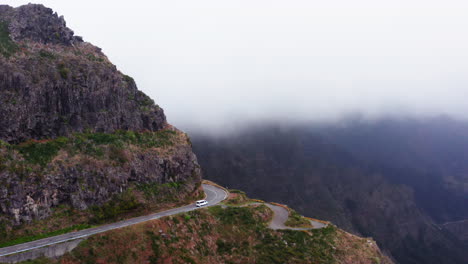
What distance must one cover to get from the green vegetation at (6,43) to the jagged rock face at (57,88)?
840mm

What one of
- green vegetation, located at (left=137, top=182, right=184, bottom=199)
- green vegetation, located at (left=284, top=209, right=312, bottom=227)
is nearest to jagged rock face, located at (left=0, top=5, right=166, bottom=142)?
green vegetation, located at (left=137, top=182, right=184, bottom=199)

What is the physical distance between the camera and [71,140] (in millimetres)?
47094

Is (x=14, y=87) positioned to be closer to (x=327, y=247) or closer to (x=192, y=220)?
(x=192, y=220)

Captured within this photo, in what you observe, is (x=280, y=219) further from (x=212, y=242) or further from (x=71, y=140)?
(x=71, y=140)

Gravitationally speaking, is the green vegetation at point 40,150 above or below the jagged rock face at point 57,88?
below

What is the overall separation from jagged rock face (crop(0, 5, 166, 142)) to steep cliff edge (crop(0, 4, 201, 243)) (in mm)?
151

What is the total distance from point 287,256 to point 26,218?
38073mm

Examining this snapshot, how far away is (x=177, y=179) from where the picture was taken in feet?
191

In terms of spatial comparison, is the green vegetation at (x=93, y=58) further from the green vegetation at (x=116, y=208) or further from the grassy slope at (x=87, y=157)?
the green vegetation at (x=116, y=208)

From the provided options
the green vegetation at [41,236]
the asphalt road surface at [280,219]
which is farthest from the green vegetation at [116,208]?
the asphalt road surface at [280,219]

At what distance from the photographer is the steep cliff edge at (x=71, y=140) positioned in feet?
125

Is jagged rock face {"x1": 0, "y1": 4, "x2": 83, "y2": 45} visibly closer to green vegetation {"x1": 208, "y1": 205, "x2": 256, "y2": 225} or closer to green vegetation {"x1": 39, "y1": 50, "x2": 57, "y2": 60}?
green vegetation {"x1": 39, "y1": 50, "x2": 57, "y2": 60}

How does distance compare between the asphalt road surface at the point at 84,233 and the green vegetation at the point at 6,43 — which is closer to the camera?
the asphalt road surface at the point at 84,233

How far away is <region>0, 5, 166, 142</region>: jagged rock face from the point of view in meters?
44.0
